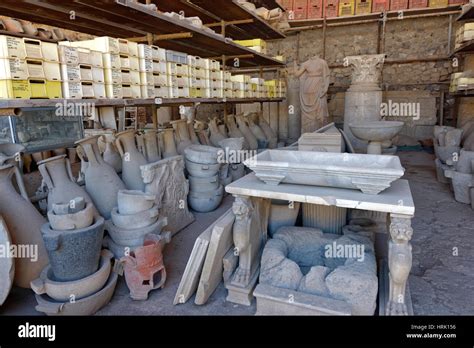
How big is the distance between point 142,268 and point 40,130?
4747 mm

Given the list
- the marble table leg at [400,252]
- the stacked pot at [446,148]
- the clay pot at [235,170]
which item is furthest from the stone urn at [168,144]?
the stacked pot at [446,148]

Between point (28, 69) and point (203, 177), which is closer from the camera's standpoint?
point (28, 69)

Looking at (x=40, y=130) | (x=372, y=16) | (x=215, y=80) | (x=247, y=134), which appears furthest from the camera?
(x=372, y=16)

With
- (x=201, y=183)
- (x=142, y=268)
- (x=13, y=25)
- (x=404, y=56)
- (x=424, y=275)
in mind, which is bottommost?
(x=424, y=275)

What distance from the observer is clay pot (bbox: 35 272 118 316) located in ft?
7.24

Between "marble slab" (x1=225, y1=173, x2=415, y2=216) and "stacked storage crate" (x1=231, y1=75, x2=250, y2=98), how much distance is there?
3.16 m

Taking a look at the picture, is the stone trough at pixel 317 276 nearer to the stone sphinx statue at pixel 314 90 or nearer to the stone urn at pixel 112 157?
the stone urn at pixel 112 157

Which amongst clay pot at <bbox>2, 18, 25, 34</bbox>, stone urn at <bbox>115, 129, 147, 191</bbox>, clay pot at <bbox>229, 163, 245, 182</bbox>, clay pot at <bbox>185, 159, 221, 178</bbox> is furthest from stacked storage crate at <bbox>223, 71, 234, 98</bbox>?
clay pot at <bbox>2, 18, 25, 34</bbox>

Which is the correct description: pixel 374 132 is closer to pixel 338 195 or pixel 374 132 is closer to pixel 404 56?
pixel 338 195

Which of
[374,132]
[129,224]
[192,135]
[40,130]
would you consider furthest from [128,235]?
[40,130]

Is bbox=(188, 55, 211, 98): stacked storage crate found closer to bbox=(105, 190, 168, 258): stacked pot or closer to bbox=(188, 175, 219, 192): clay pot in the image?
bbox=(188, 175, 219, 192): clay pot

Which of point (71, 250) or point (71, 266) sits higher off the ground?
point (71, 250)

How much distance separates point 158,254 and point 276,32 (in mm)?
5996

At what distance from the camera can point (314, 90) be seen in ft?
21.9
